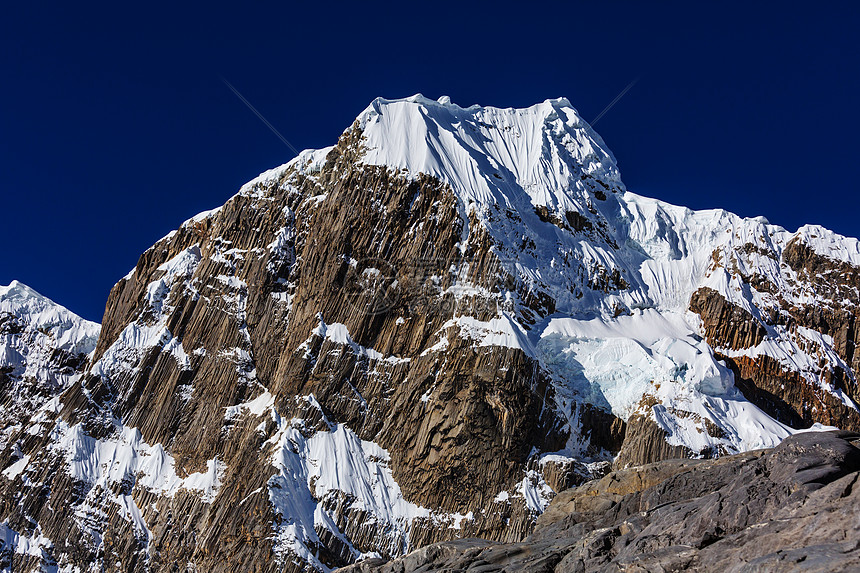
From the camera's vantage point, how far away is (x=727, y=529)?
124 feet

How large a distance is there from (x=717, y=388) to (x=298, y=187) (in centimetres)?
6788

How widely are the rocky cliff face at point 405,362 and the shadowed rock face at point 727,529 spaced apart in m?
40.6

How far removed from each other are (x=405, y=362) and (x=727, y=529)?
240ft

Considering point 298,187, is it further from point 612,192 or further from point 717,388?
point 717,388

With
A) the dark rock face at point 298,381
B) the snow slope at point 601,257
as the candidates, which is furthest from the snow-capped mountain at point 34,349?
the snow slope at point 601,257

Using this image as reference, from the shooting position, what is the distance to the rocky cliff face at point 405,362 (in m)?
98.0

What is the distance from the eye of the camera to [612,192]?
145 m

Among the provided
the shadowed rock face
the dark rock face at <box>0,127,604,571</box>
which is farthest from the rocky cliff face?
the shadowed rock face

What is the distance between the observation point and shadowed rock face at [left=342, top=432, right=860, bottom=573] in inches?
1244

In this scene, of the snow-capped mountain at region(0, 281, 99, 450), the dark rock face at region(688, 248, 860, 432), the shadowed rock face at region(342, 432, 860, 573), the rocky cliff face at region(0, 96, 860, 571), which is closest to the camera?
the shadowed rock face at region(342, 432, 860, 573)

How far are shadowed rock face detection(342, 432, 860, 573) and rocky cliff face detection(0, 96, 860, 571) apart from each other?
40594 millimetres

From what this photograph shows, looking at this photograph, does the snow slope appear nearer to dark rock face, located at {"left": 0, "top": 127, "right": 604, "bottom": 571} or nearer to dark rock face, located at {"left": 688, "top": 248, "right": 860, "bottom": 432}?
dark rock face, located at {"left": 688, "top": 248, "right": 860, "bottom": 432}

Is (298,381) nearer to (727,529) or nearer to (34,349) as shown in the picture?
(34,349)

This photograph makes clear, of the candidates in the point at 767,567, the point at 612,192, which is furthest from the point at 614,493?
the point at 612,192
